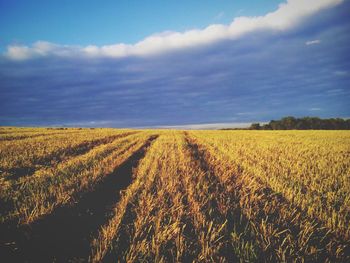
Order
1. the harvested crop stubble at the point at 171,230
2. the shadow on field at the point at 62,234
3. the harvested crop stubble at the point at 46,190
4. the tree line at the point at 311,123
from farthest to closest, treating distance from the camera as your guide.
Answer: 1. the tree line at the point at 311,123
2. the harvested crop stubble at the point at 46,190
3. the shadow on field at the point at 62,234
4. the harvested crop stubble at the point at 171,230

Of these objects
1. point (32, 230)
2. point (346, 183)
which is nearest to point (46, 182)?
point (32, 230)

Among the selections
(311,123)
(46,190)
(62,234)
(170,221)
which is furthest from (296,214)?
(311,123)

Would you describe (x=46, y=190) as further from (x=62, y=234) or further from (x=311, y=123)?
(x=311, y=123)

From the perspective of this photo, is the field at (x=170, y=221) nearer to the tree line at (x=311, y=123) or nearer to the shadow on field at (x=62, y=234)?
the shadow on field at (x=62, y=234)

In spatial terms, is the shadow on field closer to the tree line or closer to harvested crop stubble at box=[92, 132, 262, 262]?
harvested crop stubble at box=[92, 132, 262, 262]

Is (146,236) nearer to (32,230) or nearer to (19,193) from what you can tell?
(32,230)

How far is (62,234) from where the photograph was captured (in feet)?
13.9

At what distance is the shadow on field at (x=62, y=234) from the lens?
142 inches

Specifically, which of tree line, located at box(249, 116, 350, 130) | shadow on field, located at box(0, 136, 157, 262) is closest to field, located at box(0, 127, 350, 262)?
shadow on field, located at box(0, 136, 157, 262)

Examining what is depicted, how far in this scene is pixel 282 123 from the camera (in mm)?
79000

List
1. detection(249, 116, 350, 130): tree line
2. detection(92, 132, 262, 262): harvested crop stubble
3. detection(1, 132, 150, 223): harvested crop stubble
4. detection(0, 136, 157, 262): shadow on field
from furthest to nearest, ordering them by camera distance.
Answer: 1. detection(249, 116, 350, 130): tree line
2. detection(1, 132, 150, 223): harvested crop stubble
3. detection(0, 136, 157, 262): shadow on field
4. detection(92, 132, 262, 262): harvested crop stubble

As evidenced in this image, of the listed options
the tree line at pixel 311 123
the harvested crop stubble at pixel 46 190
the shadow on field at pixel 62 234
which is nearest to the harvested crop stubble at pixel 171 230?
the shadow on field at pixel 62 234

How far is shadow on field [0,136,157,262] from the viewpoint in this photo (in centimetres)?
360

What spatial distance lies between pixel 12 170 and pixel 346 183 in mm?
10535
